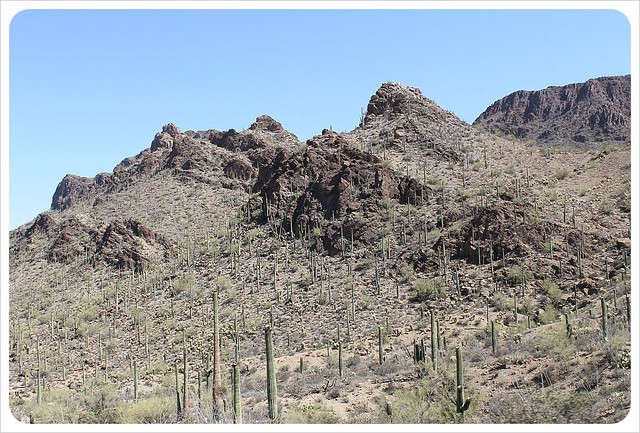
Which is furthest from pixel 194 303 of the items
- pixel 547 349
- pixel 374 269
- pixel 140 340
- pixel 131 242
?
pixel 547 349

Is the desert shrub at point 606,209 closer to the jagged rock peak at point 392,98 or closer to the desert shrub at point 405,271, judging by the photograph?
the desert shrub at point 405,271

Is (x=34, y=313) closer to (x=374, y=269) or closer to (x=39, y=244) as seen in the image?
(x=39, y=244)

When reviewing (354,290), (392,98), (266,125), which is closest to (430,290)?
(354,290)

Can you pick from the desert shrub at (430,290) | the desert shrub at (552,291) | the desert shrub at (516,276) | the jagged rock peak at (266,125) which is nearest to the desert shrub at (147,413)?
the desert shrub at (430,290)

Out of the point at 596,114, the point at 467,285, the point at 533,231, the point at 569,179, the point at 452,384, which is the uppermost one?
the point at 596,114

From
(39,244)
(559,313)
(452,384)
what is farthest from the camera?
(39,244)

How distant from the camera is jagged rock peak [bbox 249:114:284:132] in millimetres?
80875

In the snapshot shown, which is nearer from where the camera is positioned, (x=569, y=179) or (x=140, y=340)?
(x=140, y=340)

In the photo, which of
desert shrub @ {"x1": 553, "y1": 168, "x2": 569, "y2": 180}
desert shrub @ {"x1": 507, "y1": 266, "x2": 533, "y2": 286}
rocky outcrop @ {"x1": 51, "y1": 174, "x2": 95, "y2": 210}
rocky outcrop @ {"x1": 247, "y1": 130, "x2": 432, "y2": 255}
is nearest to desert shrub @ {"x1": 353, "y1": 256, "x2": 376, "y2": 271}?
rocky outcrop @ {"x1": 247, "y1": 130, "x2": 432, "y2": 255}

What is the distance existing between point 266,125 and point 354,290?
48166 mm

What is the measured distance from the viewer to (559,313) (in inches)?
1192

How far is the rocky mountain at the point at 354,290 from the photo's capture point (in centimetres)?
1639

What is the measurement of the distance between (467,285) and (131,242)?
3112cm

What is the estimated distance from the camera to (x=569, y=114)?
102250mm
